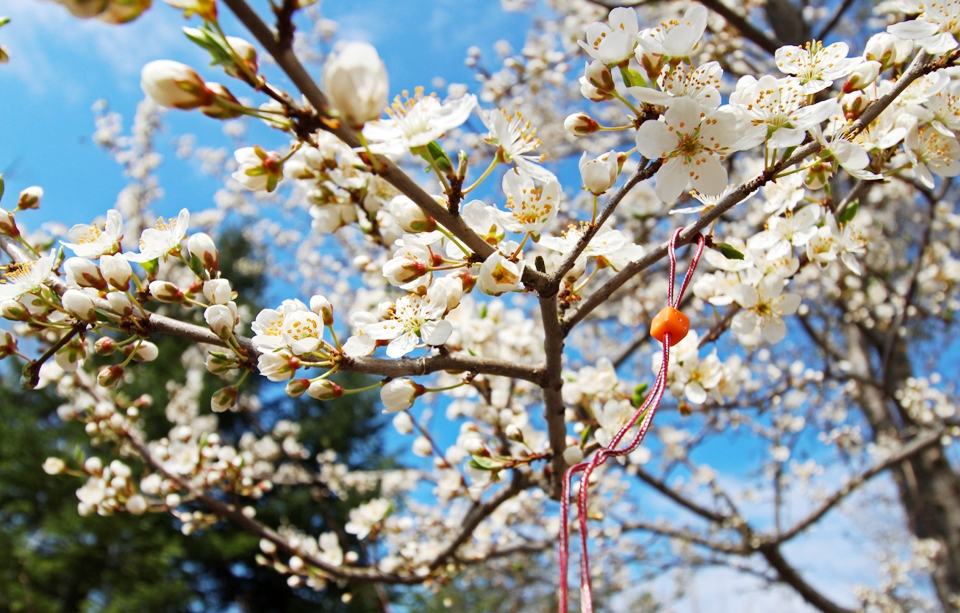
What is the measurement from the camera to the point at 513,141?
2.96 ft

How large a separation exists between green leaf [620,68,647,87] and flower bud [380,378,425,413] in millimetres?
619

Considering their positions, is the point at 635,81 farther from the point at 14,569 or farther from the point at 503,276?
the point at 14,569

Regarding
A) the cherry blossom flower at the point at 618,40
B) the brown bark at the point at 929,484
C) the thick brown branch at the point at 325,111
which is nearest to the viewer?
the thick brown branch at the point at 325,111

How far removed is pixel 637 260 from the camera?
36.5 inches

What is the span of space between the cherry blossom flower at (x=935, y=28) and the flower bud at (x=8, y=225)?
5.10 feet

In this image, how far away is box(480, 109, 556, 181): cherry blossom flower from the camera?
82 centimetres

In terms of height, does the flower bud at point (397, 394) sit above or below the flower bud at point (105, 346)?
below

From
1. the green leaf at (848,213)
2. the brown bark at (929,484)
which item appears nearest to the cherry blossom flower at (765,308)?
the green leaf at (848,213)

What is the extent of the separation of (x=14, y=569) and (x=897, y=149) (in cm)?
937

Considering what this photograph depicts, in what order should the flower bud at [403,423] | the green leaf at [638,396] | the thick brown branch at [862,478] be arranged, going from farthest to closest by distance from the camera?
the thick brown branch at [862,478] → the flower bud at [403,423] → the green leaf at [638,396]

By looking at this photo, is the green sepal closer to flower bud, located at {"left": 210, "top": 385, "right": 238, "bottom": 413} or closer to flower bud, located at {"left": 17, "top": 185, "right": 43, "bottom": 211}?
flower bud, located at {"left": 210, "top": 385, "right": 238, "bottom": 413}

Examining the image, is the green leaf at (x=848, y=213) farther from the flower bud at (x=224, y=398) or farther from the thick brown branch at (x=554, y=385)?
the flower bud at (x=224, y=398)

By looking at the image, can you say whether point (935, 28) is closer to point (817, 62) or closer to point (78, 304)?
point (817, 62)

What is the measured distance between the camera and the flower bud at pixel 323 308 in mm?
898
